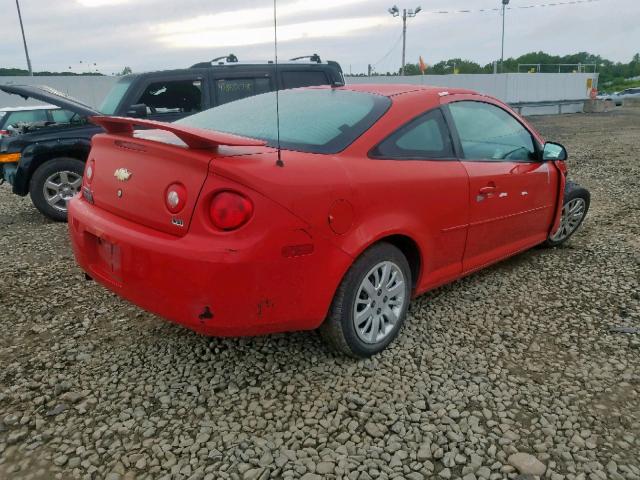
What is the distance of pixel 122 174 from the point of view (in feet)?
8.62

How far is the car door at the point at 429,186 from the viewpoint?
2.80 meters

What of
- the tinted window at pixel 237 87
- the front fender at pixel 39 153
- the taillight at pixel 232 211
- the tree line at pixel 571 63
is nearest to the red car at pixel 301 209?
the taillight at pixel 232 211

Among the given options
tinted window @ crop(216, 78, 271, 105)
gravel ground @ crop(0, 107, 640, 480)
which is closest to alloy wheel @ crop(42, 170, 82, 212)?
tinted window @ crop(216, 78, 271, 105)

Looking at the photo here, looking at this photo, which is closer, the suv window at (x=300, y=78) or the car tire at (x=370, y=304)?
the car tire at (x=370, y=304)

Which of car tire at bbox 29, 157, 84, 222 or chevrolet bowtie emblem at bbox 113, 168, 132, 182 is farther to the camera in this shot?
car tire at bbox 29, 157, 84, 222

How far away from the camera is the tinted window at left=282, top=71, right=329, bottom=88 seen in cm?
698

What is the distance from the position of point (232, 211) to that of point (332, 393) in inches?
41.8

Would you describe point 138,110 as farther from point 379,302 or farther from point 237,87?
point 379,302

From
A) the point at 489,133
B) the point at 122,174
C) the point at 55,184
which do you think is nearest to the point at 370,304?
the point at 122,174

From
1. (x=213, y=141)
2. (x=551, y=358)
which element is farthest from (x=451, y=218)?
(x=213, y=141)

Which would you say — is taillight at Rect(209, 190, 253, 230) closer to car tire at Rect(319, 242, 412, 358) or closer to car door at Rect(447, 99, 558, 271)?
car tire at Rect(319, 242, 412, 358)

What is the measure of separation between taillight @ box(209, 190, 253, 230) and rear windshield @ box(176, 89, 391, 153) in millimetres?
538

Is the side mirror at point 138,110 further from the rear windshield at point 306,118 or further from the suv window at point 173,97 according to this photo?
the rear windshield at point 306,118

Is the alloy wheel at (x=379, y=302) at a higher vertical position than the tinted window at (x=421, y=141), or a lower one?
lower
